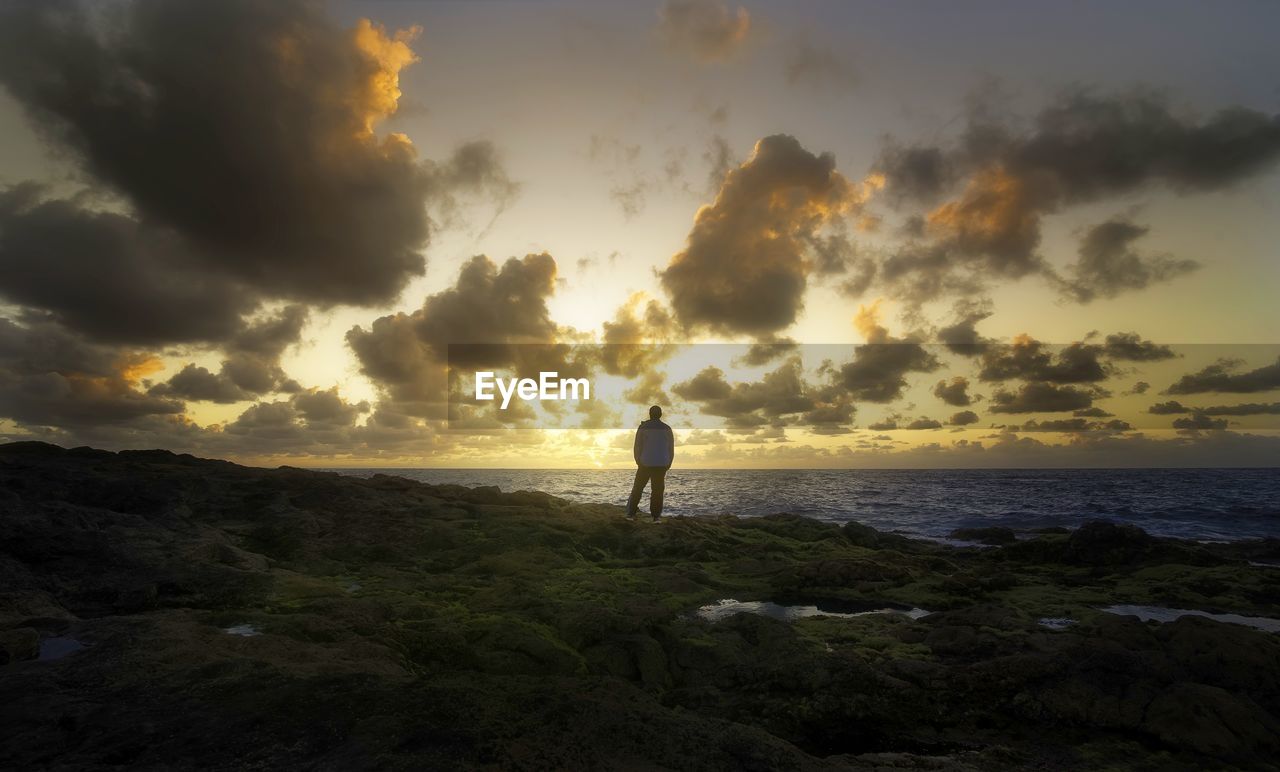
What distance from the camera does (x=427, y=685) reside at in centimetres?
413

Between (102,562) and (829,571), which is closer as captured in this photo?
(102,562)

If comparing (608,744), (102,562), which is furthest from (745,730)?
(102,562)

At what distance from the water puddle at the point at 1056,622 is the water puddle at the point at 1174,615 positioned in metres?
1.39

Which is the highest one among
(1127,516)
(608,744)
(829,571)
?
(608,744)

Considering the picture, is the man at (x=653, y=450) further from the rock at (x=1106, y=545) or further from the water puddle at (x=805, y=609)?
the rock at (x=1106, y=545)

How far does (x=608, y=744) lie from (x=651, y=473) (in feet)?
40.9

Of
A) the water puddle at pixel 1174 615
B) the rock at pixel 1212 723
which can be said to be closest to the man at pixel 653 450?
the water puddle at pixel 1174 615

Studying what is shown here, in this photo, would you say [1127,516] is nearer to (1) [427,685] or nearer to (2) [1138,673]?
(2) [1138,673]

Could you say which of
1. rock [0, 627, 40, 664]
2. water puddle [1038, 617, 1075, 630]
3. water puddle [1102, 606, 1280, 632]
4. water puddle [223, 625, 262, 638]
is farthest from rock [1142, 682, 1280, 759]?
rock [0, 627, 40, 664]

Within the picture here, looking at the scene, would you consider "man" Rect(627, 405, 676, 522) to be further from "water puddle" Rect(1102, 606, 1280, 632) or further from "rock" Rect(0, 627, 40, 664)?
"rock" Rect(0, 627, 40, 664)

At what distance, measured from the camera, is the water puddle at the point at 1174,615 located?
9445 millimetres

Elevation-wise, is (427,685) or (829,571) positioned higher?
(427,685)

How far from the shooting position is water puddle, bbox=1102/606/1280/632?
9.45 meters

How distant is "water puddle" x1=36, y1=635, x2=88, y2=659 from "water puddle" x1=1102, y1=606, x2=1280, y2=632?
43.8ft
